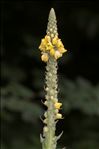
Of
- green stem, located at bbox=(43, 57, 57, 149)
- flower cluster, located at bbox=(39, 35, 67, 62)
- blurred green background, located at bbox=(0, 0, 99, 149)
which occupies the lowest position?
green stem, located at bbox=(43, 57, 57, 149)

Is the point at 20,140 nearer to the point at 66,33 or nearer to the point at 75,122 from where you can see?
the point at 75,122

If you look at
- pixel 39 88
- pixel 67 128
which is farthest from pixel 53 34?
pixel 67 128

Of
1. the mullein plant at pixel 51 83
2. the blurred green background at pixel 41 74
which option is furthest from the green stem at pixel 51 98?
the blurred green background at pixel 41 74

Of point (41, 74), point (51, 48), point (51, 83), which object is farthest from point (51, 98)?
point (41, 74)

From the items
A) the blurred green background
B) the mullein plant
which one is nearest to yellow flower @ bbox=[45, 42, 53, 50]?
the mullein plant

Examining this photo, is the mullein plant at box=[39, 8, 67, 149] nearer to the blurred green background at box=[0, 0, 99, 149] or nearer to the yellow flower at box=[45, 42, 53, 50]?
the yellow flower at box=[45, 42, 53, 50]

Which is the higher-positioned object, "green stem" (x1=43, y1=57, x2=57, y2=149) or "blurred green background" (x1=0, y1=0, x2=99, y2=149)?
"blurred green background" (x1=0, y1=0, x2=99, y2=149)

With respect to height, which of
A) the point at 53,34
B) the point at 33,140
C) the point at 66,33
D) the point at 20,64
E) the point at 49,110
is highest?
the point at 66,33
